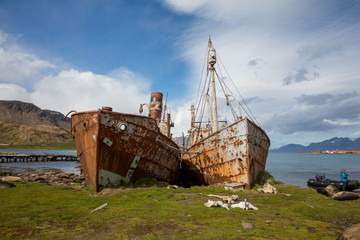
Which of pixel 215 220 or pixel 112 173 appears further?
pixel 112 173

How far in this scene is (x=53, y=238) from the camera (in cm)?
388

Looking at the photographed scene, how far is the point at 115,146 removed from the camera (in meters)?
9.45

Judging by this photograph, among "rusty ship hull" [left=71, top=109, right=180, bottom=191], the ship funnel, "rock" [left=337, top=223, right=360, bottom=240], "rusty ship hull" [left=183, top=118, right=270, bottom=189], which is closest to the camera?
"rock" [left=337, top=223, right=360, bottom=240]

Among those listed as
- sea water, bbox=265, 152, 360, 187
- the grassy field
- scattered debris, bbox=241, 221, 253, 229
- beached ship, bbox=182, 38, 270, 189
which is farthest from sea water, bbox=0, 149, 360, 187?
scattered debris, bbox=241, 221, 253, 229

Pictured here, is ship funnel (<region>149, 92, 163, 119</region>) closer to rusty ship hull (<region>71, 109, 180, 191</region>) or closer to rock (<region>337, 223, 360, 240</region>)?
rusty ship hull (<region>71, 109, 180, 191</region>)

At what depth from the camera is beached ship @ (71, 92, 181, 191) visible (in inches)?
357

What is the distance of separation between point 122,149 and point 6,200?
451 cm

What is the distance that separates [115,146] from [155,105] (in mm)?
7108

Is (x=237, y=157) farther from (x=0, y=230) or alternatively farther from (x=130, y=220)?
(x=0, y=230)

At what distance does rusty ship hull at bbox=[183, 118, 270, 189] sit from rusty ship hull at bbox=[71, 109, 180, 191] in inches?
131

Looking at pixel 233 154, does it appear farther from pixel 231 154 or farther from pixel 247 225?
pixel 247 225

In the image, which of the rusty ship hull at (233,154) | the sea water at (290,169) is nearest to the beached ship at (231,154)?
the rusty ship hull at (233,154)

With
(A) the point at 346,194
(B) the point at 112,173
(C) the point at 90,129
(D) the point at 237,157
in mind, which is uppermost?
(C) the point at 90,129

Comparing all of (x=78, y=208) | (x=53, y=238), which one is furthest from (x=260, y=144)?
(x=53, y=238)
